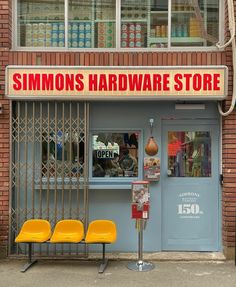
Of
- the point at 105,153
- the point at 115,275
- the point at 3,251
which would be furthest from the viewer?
the point at 105,153

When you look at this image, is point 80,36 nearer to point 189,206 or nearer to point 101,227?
point 101,227

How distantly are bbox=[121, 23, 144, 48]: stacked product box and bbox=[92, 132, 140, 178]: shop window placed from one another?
4.91 feet

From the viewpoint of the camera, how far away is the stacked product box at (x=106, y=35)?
7492 millimetres

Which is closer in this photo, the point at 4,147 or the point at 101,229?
the point at 101,229

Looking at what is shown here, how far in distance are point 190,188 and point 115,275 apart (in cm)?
200

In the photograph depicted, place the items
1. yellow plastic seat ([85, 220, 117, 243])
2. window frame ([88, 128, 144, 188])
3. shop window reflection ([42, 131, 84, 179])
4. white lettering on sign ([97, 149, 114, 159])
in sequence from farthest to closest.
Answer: white lettering on sign ([97, 149, 114, 159]) < window frame ([88, 128, 144, 188]) < shop window reflection ([42, 131, 84, 179]) < yellow plastic seat ([85, 220, 117, 243])

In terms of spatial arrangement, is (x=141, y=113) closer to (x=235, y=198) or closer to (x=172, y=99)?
(x=172, y=99)

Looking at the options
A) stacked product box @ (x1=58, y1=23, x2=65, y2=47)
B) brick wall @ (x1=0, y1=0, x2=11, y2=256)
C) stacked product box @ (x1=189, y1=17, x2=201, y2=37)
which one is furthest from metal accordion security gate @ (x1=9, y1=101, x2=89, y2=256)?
stacked product box @ (x1=189, y1=17, x2=201, y2=37)

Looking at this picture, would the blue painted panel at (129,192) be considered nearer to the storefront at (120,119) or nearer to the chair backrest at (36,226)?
the storefront at (120,119)

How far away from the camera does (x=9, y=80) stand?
7.03 meters

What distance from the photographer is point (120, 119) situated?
7.39m

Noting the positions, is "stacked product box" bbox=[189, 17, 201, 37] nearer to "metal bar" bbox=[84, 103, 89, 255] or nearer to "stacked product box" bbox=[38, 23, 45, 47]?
"metal bar" bbox=[84, 103, 89, 255]

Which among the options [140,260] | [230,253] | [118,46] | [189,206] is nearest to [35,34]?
[118,46]

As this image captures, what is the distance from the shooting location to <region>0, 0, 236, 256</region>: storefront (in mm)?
7016
